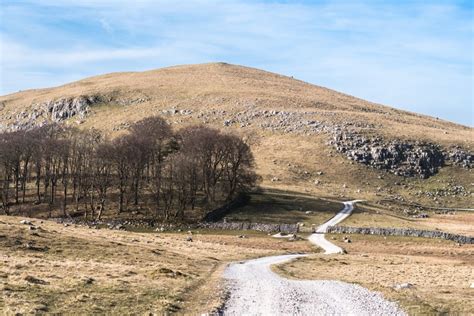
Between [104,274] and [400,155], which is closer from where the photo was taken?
[104,274]

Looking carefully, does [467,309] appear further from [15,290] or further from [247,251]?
[247,251]

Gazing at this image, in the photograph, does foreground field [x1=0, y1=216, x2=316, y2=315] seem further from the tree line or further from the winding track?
the tree line

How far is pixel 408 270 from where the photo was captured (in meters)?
48.8

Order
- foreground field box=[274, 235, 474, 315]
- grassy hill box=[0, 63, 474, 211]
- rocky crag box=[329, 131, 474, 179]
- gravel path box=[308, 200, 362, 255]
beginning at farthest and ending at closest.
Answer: rocky crag box=[329, 131, 474, 179]
grassy hill box=[0, 63, 474, 211]
gravel path box=[308, 200, 362, 255]
foreground field box=[274, 235, 474, 315]

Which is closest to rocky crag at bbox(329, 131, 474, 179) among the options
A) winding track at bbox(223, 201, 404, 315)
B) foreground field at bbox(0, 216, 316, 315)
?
foreground field at bbox(0, 216, 316, 315)

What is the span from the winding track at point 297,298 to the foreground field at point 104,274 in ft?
4.94

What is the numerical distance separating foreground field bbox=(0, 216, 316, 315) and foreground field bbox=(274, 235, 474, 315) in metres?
9.50

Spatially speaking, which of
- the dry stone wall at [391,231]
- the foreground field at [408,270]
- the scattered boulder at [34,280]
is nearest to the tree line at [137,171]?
the dry stone wall at [391,231]

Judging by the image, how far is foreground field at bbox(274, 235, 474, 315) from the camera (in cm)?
2880

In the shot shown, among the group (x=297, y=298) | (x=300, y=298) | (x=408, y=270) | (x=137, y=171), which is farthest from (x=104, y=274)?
(x=137, y=171)

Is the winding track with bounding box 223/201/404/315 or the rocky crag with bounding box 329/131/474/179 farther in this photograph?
the rocky crag with bounding box 329/131/474/179

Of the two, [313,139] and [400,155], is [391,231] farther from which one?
[313,139]

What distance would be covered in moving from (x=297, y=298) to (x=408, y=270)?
24.4 metres

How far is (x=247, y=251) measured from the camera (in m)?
63.3
